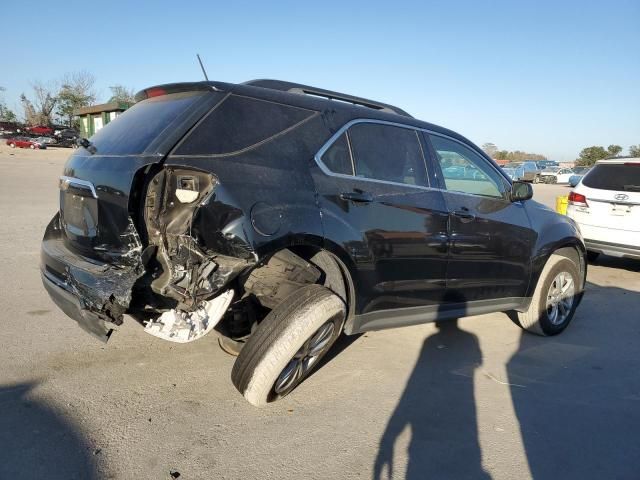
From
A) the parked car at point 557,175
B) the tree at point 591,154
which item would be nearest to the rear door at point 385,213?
the parked car at point 557,175

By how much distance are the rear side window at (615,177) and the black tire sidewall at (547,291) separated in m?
2.84

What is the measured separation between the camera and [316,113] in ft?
10.7

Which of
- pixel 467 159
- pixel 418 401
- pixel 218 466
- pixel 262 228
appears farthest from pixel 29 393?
pixel 467 159

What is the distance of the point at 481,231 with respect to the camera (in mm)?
3947

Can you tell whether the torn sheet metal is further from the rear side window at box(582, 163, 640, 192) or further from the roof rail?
the rear side window at box(582, 163, 640, 192)

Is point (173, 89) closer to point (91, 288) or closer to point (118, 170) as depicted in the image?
point (118, 170)

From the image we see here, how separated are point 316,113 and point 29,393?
2.58 m

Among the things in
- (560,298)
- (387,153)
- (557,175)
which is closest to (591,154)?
(557,175)

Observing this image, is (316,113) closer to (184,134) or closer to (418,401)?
(184,134)

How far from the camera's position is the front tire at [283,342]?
2.91m

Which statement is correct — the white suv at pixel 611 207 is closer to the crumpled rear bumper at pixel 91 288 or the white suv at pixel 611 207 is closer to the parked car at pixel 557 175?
the crumpled rear bumper at pixel 91 288

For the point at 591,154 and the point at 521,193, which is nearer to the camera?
the point at 521,193

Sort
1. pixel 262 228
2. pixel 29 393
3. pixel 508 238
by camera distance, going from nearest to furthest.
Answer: pixel 262 228 → pixel 29 393 → pixel 508 238

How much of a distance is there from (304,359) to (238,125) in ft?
→ 5.06
